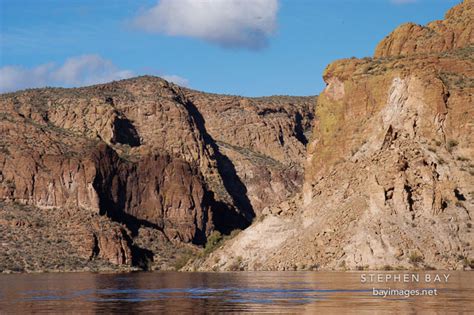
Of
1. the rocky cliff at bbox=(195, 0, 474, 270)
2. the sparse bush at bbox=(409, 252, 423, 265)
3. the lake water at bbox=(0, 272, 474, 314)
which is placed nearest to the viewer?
the lake water at bbox=(0, 272, 474, 314)

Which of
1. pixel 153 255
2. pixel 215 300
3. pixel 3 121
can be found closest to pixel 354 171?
pixel 215 300

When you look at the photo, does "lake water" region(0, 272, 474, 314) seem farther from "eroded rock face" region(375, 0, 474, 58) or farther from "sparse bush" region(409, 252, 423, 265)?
"eroded rock face" region(375, 0, 474, 58)

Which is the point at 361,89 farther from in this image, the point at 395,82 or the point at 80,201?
the point at 80,201

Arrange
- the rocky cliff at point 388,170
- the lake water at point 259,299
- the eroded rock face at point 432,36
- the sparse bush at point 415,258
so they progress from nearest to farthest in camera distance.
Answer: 1. the lake water at point 259,299
2. the sparse bush at point 415,258
3. the rocky cliff at point 388,170
4. the eroded rock face at point 432,36

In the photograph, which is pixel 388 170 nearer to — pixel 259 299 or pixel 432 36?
pixel 432 36

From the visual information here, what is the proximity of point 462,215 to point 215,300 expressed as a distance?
4720 cm

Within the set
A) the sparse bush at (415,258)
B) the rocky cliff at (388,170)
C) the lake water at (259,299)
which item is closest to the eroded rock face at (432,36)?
the rocky cliff at (388,170)

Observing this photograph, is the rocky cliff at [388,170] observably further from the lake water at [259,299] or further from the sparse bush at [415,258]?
the lake water at [259,299]

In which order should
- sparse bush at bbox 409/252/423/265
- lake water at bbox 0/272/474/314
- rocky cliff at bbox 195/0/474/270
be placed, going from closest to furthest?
lake water at bbox 0/272/474/314 < sparse bush at bbox 409/252/423/265 < rocky cliff at bbox 195/0/474/270

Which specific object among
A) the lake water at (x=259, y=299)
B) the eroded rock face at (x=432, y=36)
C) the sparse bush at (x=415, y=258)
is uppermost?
the eroded rock face at (x=432, y=36)

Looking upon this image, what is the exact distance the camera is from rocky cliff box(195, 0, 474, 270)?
101 meters

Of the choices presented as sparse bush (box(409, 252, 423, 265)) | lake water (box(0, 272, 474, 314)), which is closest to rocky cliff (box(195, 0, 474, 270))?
sparse bush (box(409, 252, 423, 265))

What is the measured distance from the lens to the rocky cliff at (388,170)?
101 meters

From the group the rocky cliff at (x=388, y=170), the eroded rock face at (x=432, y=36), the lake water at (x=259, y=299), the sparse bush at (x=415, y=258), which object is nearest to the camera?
the lake water at (x=259, y=299)
